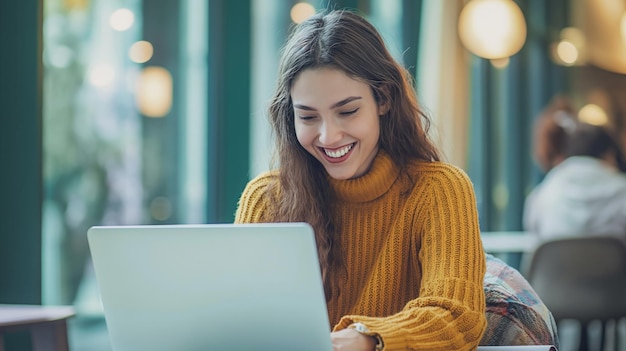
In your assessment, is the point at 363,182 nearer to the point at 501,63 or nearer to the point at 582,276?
the point at 582,276

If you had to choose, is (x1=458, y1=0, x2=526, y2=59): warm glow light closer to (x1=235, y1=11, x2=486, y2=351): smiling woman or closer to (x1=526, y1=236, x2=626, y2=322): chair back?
(x1=526, y1=236, x2=626, y2=322): chair back

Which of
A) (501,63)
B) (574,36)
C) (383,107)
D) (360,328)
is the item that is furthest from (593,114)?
(360,328)

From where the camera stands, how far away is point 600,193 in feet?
15.3

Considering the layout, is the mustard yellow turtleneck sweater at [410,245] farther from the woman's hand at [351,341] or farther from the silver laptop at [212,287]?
the silver laptop at [212,287]

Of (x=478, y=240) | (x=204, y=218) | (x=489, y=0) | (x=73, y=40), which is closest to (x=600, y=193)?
(x=489, y=0)

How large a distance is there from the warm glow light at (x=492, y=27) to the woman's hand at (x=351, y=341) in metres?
4.41

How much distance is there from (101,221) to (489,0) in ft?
9.42

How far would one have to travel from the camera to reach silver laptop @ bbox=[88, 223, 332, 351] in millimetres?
1261

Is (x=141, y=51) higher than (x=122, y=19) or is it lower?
lower

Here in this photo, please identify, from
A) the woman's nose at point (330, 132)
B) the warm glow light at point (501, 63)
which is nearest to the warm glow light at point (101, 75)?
the woman's nose at point (330, 132)

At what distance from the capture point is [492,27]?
5.62m

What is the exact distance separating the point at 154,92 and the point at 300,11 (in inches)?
47.4

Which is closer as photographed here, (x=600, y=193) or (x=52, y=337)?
(x=52, y=337)

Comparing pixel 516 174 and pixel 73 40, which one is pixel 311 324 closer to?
pixel 73 40
